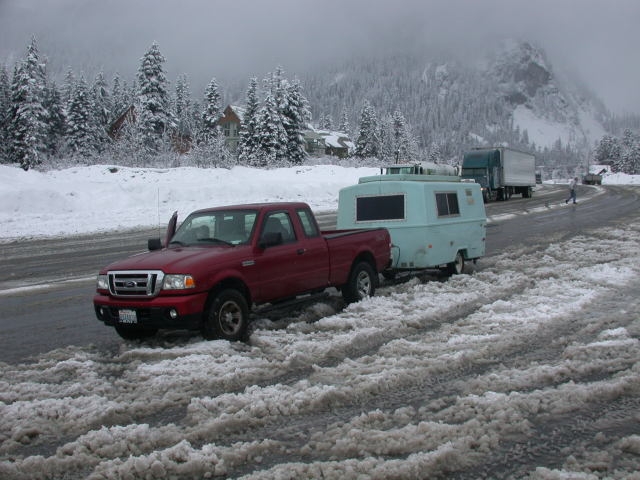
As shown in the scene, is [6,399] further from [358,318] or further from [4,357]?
[358,318]

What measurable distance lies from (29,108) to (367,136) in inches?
1851

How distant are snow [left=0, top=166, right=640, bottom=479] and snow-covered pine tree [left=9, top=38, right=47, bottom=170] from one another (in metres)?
57.0

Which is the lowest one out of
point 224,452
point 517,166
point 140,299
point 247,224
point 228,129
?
point 224,452

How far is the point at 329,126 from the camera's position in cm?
16862

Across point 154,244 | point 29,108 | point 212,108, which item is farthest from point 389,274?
point 212,108

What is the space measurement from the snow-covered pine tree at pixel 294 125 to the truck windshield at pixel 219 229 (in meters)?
57.2

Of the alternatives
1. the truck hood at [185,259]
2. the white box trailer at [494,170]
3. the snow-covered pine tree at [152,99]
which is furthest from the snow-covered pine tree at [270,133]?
the truck hood at [185,259]

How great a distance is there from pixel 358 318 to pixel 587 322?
9.92 feet

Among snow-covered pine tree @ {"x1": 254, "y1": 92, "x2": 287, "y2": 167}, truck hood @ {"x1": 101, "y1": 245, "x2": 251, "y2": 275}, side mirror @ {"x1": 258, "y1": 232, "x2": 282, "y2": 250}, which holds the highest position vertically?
snow-covered pine tree @ {"x1": 254, "y1": 92, "x2": 287, "y2": 167}

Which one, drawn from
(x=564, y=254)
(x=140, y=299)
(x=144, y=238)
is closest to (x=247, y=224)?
(x=140, y=299)

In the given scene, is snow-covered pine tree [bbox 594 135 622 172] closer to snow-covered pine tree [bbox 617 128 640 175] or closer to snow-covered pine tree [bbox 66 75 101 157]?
snow-covered pine tree [bbox 617 128 640 175]

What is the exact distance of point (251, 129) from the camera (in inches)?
2672

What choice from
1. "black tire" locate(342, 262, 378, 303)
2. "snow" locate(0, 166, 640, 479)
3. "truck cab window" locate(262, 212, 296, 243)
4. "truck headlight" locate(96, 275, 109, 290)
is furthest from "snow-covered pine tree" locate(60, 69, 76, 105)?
"snow" locate(0, 166, 640, 479)

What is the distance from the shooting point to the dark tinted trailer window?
11.9m
